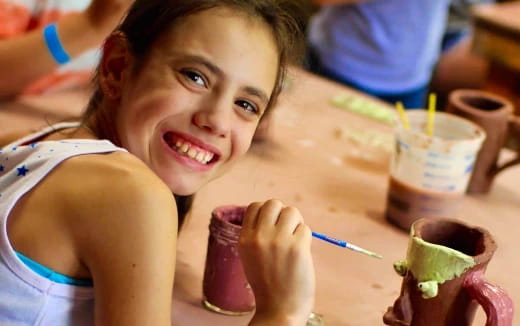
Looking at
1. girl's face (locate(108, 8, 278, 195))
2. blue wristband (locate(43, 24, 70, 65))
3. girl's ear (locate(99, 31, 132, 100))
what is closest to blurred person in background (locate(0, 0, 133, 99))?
blue wristband (locate(43, 24, 70, 65))

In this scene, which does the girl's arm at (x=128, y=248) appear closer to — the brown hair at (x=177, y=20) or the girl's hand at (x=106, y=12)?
the brown hair at (x=177, y=20)

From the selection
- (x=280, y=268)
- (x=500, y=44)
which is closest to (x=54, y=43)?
(x=280, y=268)

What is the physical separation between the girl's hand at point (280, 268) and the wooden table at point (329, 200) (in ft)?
0.37

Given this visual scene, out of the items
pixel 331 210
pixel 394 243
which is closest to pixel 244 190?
pixel 331 210

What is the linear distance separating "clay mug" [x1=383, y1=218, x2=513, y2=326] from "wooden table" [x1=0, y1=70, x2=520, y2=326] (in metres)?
0.09

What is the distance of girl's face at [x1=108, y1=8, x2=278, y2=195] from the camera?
850mm

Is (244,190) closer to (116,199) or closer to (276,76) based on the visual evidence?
(276,76)

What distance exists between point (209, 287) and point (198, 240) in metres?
0.15

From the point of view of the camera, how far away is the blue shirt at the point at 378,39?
228cm

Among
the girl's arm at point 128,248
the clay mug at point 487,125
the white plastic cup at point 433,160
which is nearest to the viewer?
the girl's arm at point 128,248

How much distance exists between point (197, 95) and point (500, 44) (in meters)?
2.17

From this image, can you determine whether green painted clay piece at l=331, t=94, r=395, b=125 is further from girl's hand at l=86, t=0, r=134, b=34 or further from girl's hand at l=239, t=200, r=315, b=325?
girl's hand at l=239, t=200, r=315, b=325

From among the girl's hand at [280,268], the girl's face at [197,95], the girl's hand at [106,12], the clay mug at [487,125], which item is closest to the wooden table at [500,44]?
the clay mug at [487,125]

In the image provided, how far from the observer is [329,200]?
4.00 ft
